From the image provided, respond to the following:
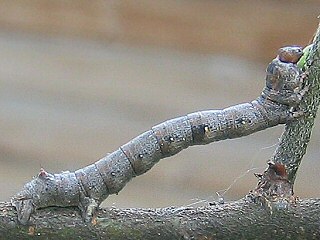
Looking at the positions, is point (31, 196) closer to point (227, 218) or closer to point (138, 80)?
point (227, 218)

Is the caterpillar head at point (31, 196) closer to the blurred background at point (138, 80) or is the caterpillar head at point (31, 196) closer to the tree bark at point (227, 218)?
the tree bark at point (227, 218)


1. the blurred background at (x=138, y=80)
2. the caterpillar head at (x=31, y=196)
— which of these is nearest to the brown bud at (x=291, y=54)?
the caterpillar head at (x=31, y=196)

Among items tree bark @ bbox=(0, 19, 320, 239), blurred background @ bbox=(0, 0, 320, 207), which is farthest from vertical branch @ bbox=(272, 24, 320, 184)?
blurred background @ bbox=(0, 0, 320, 207)

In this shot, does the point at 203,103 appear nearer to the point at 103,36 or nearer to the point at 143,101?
the point at 143,101

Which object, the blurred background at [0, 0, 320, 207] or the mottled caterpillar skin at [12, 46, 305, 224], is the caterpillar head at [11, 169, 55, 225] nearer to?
the mottled caterpillar skin at [12, 46, 305, 224]

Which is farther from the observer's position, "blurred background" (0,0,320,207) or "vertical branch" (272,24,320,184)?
"blurred background" (0,0,320,207)

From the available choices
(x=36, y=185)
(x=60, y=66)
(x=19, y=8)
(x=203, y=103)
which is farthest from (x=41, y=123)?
(x=36, y=185)
